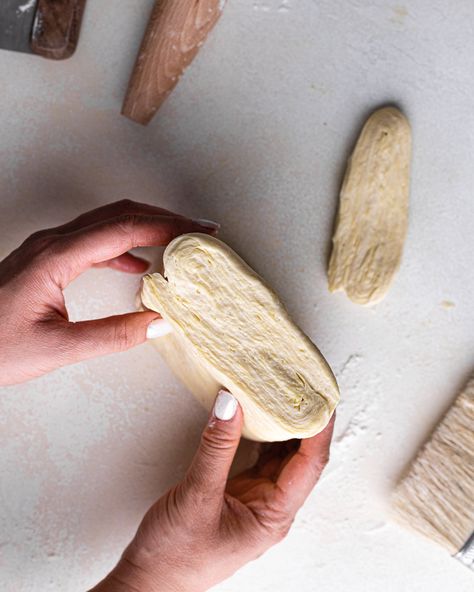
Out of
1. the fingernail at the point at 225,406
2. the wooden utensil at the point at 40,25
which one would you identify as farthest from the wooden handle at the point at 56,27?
the fingernail at the point at 225,406

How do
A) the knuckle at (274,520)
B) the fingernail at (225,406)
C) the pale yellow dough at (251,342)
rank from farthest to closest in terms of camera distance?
the knuckle at (274,520), the fingernail at (225,406), the pale yellow dough at (251,342)

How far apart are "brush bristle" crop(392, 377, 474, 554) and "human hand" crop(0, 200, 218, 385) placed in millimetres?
611

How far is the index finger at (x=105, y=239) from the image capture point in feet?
3.30

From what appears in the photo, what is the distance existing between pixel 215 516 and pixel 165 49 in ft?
2.70

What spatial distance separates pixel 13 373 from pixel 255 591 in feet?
2.18

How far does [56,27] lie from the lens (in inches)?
45.4

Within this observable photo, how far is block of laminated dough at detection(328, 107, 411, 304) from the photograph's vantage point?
1.18 meters

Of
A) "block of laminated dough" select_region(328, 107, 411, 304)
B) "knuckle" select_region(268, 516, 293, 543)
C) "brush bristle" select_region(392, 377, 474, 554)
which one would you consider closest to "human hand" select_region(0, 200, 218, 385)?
"block of laminated dough" select_region(328, 107, 411, 304)

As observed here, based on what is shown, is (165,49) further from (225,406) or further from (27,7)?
(225,406)

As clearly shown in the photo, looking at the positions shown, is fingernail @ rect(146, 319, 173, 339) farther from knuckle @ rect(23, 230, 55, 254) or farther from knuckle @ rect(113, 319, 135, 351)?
knuckle @ rect(23, 230, 55, 254)

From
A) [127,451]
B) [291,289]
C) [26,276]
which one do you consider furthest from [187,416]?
[26,276]

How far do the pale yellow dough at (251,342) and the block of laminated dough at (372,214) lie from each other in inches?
11.6

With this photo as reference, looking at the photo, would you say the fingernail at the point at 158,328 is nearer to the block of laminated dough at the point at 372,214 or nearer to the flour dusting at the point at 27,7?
the block of laminated dough at the point at 372,214

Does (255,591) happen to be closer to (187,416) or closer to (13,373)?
(187,416)
